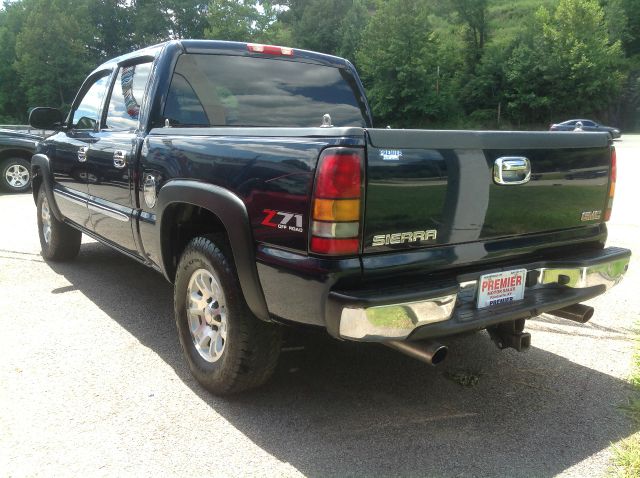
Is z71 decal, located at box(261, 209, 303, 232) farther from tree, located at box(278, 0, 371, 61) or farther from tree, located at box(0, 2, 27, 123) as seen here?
tree, located at box(278, 0, 371, 61)

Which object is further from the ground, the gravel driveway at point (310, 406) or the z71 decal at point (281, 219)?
the z71 decal at point (281, 219)

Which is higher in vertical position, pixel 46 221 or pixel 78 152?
pixel 78 152

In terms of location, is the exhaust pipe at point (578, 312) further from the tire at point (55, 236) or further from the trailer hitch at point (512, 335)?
the tire at point (55, 236)

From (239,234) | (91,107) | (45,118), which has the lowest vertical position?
(239,234)

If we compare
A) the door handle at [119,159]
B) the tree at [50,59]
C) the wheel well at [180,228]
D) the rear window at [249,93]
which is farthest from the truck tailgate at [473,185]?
the tree at [50,59]

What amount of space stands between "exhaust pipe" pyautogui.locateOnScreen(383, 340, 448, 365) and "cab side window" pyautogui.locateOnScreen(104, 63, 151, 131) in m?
2.37

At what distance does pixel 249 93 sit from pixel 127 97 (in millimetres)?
932

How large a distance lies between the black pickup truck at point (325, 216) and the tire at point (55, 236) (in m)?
1.86

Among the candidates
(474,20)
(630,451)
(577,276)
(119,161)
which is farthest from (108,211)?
(474,20)

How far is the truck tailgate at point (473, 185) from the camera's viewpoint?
229cm

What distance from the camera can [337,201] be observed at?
→ 2209 millimetres

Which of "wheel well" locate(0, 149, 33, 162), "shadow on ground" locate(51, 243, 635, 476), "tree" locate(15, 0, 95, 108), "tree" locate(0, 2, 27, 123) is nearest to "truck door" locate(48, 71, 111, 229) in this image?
"shadow on ground" locate(51, 243, 635, 476)

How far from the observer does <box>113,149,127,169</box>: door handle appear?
3.65 m

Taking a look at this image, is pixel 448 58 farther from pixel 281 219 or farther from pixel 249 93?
pixel 281 219
